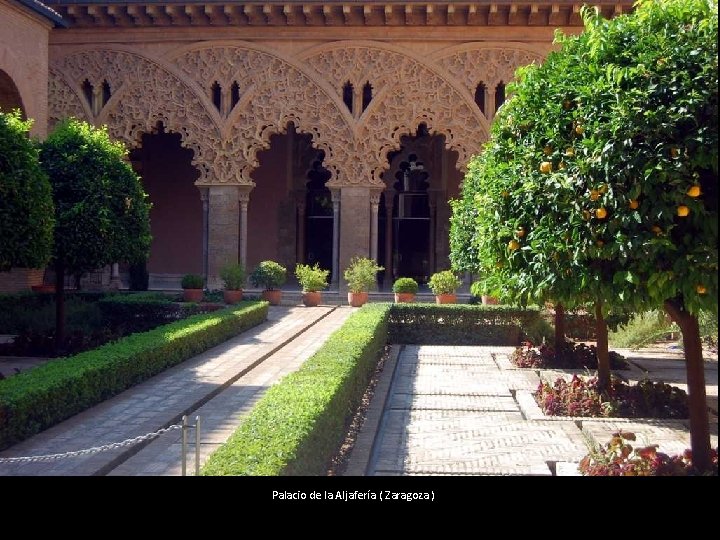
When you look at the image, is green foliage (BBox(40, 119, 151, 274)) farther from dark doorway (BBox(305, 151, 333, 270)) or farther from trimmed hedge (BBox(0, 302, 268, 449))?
dark doorway (BBox(305, 151, 333, 270))

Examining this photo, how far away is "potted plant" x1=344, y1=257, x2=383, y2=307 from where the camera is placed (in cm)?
1802

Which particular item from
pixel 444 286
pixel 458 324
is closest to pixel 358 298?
pixel 444 286

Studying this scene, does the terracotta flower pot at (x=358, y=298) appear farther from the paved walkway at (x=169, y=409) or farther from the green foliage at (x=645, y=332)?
the green foliage at (x=645, y=332)

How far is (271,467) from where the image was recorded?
14.5 ft

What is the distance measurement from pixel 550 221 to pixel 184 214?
1828cm

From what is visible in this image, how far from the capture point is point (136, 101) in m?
19.4

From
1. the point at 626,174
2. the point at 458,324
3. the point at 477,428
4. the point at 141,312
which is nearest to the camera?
the point at 626,174

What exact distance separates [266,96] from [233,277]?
4.35 metres

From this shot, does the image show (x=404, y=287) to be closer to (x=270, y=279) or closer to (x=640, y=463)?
(x=270, y=279)

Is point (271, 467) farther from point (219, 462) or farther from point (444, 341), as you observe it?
point (444, 341)

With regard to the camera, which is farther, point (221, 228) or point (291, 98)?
point (221, 228)

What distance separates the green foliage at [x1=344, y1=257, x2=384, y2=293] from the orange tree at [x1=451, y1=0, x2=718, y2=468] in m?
11.9

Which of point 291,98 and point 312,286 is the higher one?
point 291,98
